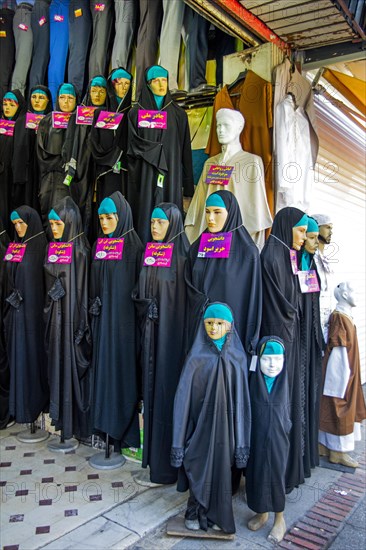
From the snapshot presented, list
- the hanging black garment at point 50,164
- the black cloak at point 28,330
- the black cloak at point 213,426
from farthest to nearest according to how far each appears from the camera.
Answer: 1. the hanging black garment at point 50,164
2. the black cloak at point 28,330
3. the black cloak at point 213,426

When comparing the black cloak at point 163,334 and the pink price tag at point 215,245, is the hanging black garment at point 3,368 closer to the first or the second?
the black cloak at point 163,334

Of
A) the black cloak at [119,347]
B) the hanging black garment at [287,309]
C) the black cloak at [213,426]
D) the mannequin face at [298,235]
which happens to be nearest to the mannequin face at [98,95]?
the black cloak at [119,347]

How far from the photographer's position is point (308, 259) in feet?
10.9

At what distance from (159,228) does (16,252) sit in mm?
1430

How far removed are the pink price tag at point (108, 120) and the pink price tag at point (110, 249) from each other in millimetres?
1003

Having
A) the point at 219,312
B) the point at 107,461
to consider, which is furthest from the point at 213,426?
the point at 107,461

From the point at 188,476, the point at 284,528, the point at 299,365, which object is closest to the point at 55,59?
the point at 299,365

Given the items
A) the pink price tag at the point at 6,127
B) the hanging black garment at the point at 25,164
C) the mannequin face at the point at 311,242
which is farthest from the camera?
the pink price tag at the point at 6,127

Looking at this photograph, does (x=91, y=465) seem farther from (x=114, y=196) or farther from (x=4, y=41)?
(x=4, y=41)

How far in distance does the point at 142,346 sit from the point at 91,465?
1.10 metres

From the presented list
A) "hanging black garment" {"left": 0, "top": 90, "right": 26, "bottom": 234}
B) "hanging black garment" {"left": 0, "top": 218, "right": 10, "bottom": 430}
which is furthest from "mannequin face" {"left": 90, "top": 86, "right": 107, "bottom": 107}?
"hanging black garment" {"left": 0, "top": 218, "right": 10, "bottom": 430}

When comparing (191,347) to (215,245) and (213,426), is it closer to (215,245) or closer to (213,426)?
(213,426)

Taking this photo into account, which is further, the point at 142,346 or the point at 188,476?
the point at 142,346

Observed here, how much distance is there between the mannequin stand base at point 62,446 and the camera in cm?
380
